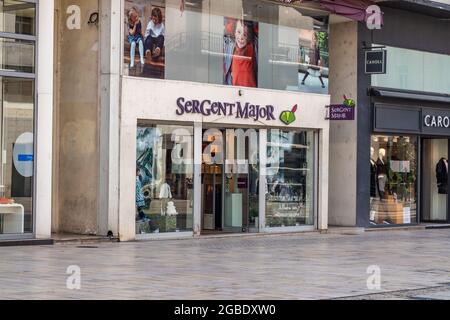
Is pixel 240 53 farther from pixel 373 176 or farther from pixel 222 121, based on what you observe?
pixel 373 176

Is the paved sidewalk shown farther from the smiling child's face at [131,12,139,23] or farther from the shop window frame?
the smiling child's face at [131,12,139,23]

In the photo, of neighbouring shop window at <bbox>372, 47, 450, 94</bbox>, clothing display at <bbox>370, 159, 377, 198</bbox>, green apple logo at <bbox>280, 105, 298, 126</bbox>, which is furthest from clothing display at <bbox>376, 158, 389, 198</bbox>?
green apple logo at <bbox>280, 105, 298, 126</bbox>

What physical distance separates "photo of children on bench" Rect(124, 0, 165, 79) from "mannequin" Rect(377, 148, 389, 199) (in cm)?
843

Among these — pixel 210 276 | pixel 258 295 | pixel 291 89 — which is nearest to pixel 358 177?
pixel 291 89

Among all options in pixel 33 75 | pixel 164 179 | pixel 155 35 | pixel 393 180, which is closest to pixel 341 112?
pixel 393 180

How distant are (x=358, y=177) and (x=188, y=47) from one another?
22.9ft

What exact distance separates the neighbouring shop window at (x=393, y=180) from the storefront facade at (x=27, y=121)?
10886 mm

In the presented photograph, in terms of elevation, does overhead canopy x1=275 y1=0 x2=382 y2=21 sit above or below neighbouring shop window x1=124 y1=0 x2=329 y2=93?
above

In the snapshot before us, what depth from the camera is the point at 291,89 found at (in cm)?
2366

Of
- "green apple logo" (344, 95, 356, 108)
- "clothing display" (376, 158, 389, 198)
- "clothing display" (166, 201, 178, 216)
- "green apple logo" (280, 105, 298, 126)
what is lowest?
"clothing display" (166, 201, 178, 216)

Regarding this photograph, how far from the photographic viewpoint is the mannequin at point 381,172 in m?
26.5

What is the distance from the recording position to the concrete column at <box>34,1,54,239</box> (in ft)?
60.3

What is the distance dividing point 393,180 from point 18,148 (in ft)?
40.7

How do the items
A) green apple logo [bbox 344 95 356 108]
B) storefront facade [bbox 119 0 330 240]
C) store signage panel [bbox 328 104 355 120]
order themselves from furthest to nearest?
green apple logo [bbox 344 95 356 108], store signage panel [bbox 328 104 355 120], storefront facade [bbox 119 0 330 240]
